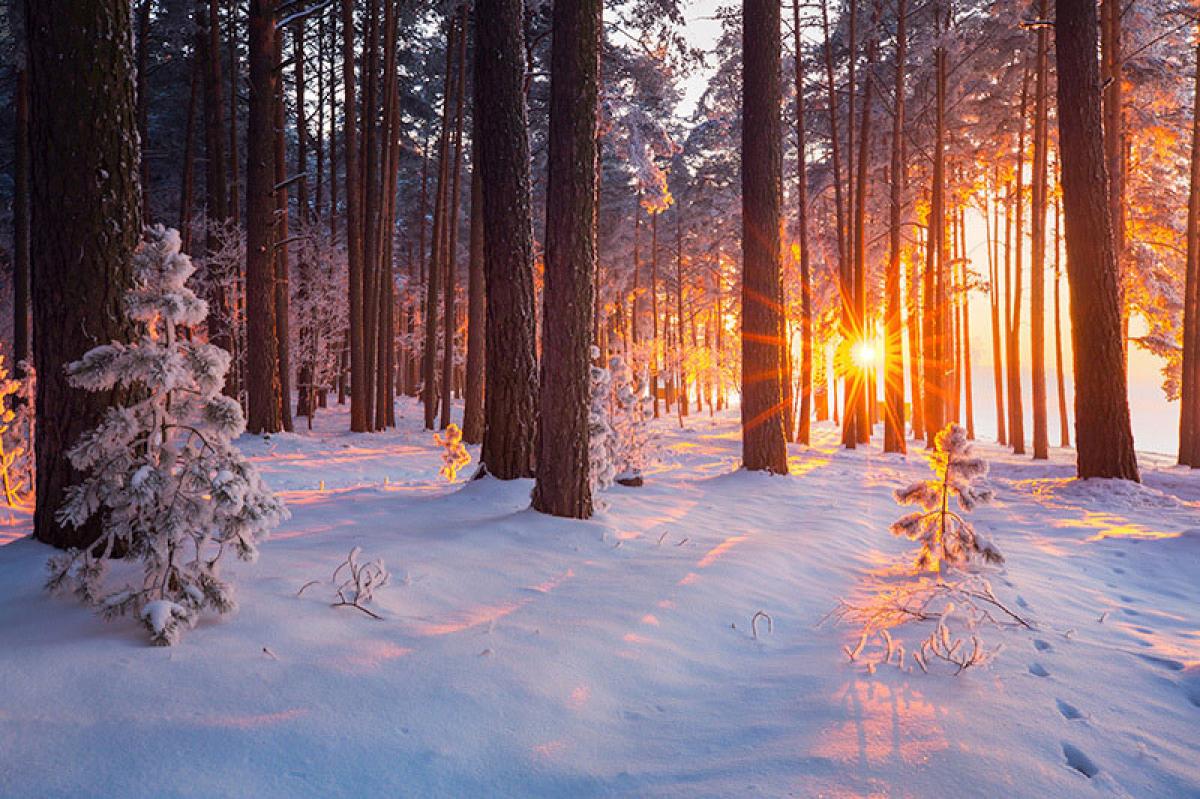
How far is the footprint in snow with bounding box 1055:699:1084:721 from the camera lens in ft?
8.34

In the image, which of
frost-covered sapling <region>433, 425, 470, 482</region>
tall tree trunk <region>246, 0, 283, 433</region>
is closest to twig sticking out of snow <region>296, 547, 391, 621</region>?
frost-covered sapling <region>433, 425, 470, 482</region>

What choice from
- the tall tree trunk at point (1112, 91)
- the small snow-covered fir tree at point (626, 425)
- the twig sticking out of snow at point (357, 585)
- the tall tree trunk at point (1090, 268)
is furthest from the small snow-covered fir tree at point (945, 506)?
the tall tree trunk at point (1112, 91)

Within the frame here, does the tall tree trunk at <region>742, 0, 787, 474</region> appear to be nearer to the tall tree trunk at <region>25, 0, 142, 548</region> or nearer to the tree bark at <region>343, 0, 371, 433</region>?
the tall tree trunk at <region>25, 0, 142, 548</region>

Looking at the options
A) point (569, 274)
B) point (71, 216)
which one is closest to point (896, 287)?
point (569, 274)

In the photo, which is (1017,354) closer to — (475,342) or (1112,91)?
(1112,91)

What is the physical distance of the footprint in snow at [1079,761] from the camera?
2.17 metres

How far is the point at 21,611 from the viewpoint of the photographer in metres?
2.75

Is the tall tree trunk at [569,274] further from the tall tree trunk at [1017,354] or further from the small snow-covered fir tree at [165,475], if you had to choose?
the tall tree trunk at [1017,354]

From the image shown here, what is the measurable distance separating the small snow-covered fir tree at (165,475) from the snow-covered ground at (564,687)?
0.17 meters

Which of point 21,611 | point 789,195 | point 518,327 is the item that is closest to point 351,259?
point 518,327

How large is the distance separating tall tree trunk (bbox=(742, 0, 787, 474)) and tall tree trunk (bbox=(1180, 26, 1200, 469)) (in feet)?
34.9

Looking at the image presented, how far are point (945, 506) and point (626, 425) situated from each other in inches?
169

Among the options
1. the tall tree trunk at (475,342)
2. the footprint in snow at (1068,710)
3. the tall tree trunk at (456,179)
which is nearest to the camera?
the footprint in snow at (1068,710)

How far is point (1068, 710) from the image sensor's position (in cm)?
260
